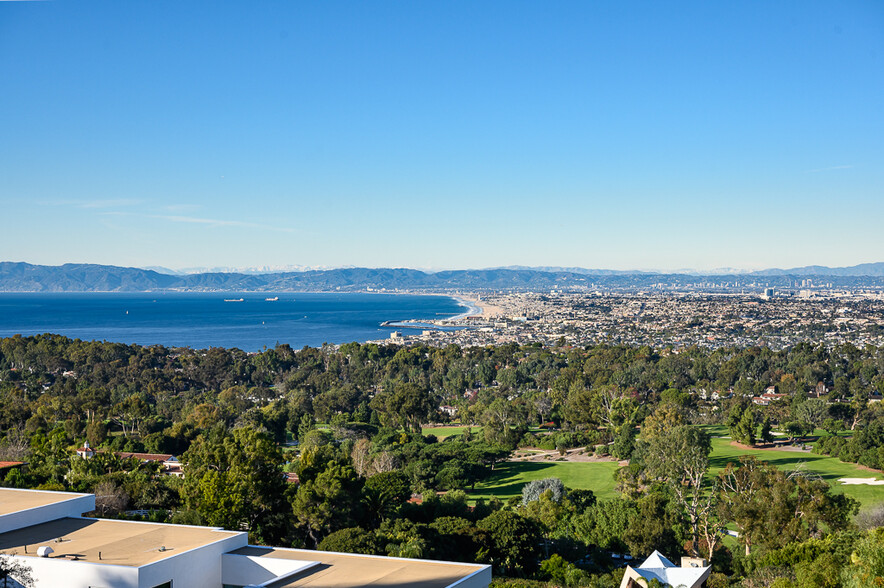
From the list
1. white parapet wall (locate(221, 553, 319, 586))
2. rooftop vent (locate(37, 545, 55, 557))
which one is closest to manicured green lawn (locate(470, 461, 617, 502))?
white parapet wall (locate(221, 553, 319, 586))

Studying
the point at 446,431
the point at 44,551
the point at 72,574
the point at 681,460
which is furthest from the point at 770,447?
the point at 44,551

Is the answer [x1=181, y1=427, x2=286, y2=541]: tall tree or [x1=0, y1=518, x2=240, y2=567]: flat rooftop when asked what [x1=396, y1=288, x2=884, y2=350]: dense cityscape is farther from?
[x1=0, y1=518, x2=240, y2=567]: flat rooftop

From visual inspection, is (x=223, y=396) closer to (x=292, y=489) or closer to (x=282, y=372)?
(x=282, y=372)

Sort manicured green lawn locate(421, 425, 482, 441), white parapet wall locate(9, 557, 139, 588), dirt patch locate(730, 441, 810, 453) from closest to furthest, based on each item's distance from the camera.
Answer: white parapet wall locate(9, 557, 139, 588)
dirt patch locate(730, 441, 810, 453)
manicured green lawn locate(421, 425, 482, 441)

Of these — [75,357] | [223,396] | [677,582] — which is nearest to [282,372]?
[223,396]

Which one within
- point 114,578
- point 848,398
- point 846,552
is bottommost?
point 848,398

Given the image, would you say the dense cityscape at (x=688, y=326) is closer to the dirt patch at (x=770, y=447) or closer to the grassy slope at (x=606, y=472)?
the dirt patch at (x=770, y=447)

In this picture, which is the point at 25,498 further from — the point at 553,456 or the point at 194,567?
the point at 553,456
